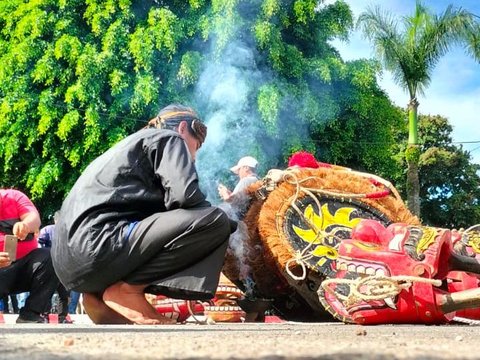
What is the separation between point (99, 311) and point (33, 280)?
5.62 ft

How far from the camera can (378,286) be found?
3.82 m

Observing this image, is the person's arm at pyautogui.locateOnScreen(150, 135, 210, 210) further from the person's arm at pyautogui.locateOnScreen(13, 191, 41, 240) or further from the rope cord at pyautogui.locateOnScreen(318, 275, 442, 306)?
the person's arm at pyautogui.locateOnScreen(13, 191, 41, 240)

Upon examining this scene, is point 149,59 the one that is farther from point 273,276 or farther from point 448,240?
point 448,240

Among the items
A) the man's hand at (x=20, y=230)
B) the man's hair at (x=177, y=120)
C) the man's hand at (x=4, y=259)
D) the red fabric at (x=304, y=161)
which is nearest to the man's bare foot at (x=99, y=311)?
the man's hair at (x=177, y=120)

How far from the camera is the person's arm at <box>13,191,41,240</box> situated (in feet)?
17.0

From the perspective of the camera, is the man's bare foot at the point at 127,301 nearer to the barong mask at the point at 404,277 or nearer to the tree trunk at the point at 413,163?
the barong mask at the point at 404,277

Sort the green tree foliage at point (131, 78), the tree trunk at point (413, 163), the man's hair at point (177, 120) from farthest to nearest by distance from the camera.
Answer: the tree trunk at point (413, 163) < the green tree foliage at point (131, 78) < the man's hair at point (177, 120)

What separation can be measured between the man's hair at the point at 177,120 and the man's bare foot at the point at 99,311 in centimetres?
101

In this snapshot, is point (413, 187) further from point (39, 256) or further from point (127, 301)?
point (127, 301)

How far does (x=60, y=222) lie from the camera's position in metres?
3.80

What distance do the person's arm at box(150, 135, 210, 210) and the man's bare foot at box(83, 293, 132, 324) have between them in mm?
607

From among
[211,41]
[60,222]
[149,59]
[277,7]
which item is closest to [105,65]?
[149,59]

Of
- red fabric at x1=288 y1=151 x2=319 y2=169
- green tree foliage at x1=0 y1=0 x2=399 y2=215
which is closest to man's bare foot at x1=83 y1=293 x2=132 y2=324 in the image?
red fabric at x1=288 y1=151 x2=319 y2=169

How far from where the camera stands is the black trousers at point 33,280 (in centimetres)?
532
